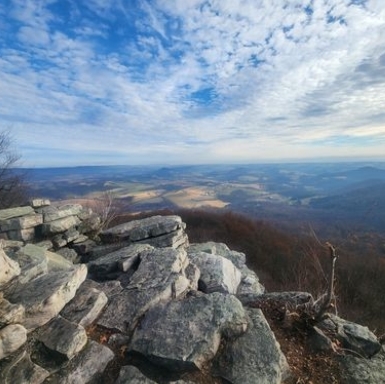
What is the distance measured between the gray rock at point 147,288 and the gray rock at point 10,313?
1903 millimetres

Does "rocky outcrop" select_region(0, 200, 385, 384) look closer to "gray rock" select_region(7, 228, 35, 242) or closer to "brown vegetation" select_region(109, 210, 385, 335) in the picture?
"gray rock" select_region(7, 228, 35, 242)

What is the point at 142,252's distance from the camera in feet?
38.7

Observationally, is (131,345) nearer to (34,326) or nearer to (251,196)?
(34,326)

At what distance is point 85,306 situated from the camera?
25.8 feet

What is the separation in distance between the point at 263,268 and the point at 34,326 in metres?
26.6

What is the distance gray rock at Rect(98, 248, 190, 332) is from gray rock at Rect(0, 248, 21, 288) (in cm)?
262

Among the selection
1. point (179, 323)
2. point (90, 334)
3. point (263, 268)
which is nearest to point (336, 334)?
point (179, 323)

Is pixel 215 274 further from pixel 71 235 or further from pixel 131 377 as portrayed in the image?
pixel 71 235

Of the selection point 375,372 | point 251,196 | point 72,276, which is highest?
point 72,276

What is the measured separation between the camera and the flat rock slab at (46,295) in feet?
22.7

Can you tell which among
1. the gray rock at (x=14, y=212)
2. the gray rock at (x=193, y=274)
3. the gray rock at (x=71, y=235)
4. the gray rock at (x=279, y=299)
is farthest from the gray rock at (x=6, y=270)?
the gray rock at (x=71, y=235)

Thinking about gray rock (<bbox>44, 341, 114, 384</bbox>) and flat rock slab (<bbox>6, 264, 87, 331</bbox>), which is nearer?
gray rock (<bbox>44, 341, 114, 384</bbox>)

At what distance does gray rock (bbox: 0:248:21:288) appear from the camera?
7629 mm

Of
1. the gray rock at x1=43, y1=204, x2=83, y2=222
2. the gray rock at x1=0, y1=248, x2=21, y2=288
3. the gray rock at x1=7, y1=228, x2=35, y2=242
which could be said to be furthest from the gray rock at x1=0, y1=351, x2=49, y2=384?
the gray rock at x1=43, y1=204, x2=83, y2=222
